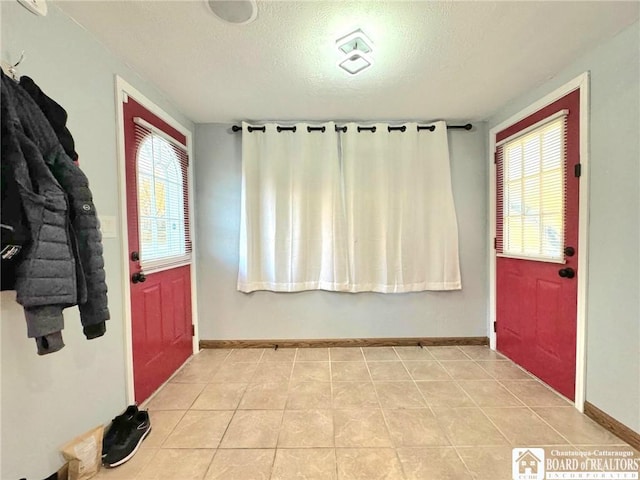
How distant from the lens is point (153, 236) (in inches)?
80.3

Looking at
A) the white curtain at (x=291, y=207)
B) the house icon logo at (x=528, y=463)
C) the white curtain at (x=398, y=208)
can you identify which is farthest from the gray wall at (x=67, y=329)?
the house icon logo at (x=528, y=463)

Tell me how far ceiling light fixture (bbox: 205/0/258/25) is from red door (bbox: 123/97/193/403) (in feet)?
2.92

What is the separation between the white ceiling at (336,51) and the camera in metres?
1.34

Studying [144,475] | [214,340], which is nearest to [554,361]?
[144,475]

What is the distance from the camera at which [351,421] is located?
1681 millimetres

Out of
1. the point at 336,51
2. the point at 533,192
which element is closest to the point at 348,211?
the point at 336,51

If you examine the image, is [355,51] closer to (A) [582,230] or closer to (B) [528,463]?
(A) [582,230]

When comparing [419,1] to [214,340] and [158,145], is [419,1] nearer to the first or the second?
[158,145]

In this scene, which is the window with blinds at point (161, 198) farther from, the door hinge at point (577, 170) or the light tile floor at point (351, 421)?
the door hinge at point (577, 170)

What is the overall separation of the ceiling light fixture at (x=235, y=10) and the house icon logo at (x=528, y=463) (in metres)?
2.55

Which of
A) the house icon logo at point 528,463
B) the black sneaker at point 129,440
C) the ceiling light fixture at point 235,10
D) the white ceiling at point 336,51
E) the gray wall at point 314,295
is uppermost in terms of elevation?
the white ceiling at point 336,51

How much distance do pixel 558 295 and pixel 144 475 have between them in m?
2.71

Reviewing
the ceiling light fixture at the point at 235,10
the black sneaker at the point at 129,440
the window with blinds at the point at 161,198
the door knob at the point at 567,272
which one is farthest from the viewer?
the window with blinds at the point at 161,198

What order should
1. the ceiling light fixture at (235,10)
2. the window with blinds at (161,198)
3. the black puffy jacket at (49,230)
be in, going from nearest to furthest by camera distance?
the black puffy jacket at (49,230) < the ceiling light fixture at (235,10) < the window with blinds at (161,198)
